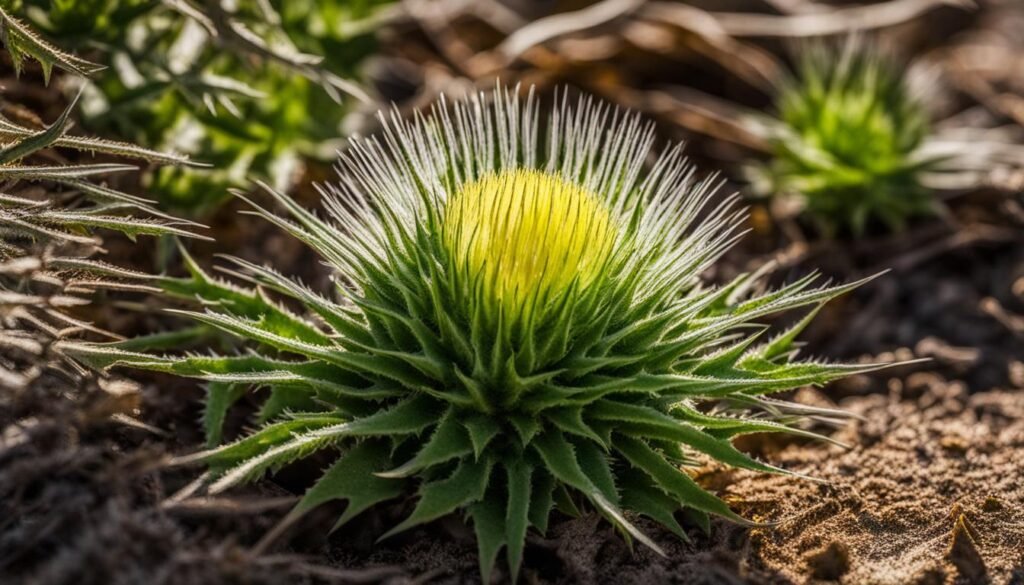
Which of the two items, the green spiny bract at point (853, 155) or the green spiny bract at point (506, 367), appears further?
the green spiny bract at point (853, 155)

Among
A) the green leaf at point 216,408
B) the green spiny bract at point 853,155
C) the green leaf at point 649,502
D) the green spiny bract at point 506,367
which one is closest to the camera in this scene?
the green spiny bract at point 506,367

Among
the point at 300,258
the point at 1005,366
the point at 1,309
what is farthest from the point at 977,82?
the point at 1,309

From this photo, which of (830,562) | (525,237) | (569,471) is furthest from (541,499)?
(830,562)

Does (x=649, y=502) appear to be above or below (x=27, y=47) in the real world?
below

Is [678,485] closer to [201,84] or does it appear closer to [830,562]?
[830,562]

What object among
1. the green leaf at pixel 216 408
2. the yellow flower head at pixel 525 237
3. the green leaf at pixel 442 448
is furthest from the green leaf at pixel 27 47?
the green leaf at pixel 442 448

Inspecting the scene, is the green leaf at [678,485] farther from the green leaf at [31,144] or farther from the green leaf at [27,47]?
the green leaf at [27,47]
